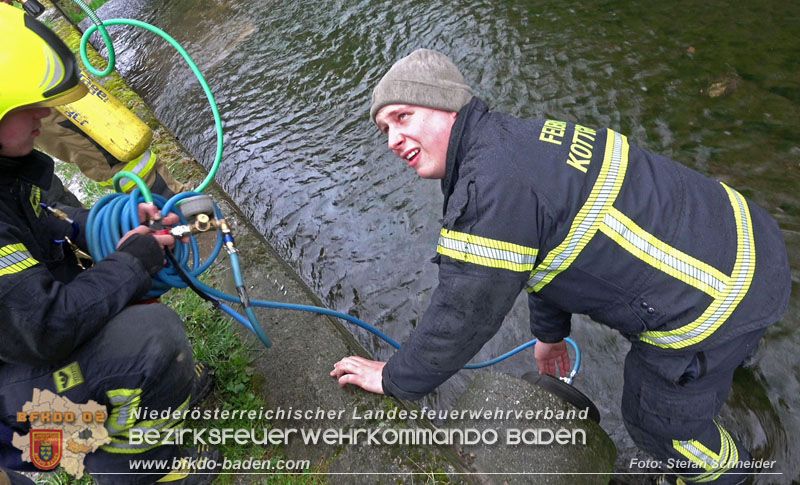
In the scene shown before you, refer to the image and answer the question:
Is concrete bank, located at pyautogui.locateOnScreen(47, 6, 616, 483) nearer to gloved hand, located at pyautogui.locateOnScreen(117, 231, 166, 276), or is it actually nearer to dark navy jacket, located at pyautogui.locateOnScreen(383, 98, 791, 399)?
dark navy jacket, located at pyautogui.locateOnScreen(383, 98, 791, 399)

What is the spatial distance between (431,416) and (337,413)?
631mm

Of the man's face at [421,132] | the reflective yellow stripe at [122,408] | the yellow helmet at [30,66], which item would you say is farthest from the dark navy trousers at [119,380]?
the man's face at [421,132]

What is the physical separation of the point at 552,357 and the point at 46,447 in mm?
2242

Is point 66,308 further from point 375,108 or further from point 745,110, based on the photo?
point 745,110

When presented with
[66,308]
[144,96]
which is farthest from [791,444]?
[144,96]

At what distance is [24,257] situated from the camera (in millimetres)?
1699

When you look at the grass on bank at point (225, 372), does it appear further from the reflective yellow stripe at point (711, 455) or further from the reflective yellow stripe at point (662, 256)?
the reflective yellow stripe at point (662, 256)

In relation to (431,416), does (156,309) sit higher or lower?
higher

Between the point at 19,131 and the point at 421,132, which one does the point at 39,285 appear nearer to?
the point at 19,131

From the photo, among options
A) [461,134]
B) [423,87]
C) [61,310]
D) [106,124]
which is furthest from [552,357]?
[106,124]

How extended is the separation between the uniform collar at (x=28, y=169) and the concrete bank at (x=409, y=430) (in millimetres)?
1331

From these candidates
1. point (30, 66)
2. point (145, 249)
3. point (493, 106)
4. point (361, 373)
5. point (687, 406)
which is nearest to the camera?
point (30, 66)

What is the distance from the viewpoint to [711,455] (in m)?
1.98

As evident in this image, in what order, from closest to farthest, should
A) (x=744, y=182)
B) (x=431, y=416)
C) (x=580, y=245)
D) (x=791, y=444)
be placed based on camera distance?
1. (x=580, y=245)
2. (x=791, y=444)
3. (x=431, y=416)
4. (x=744, y=182)
